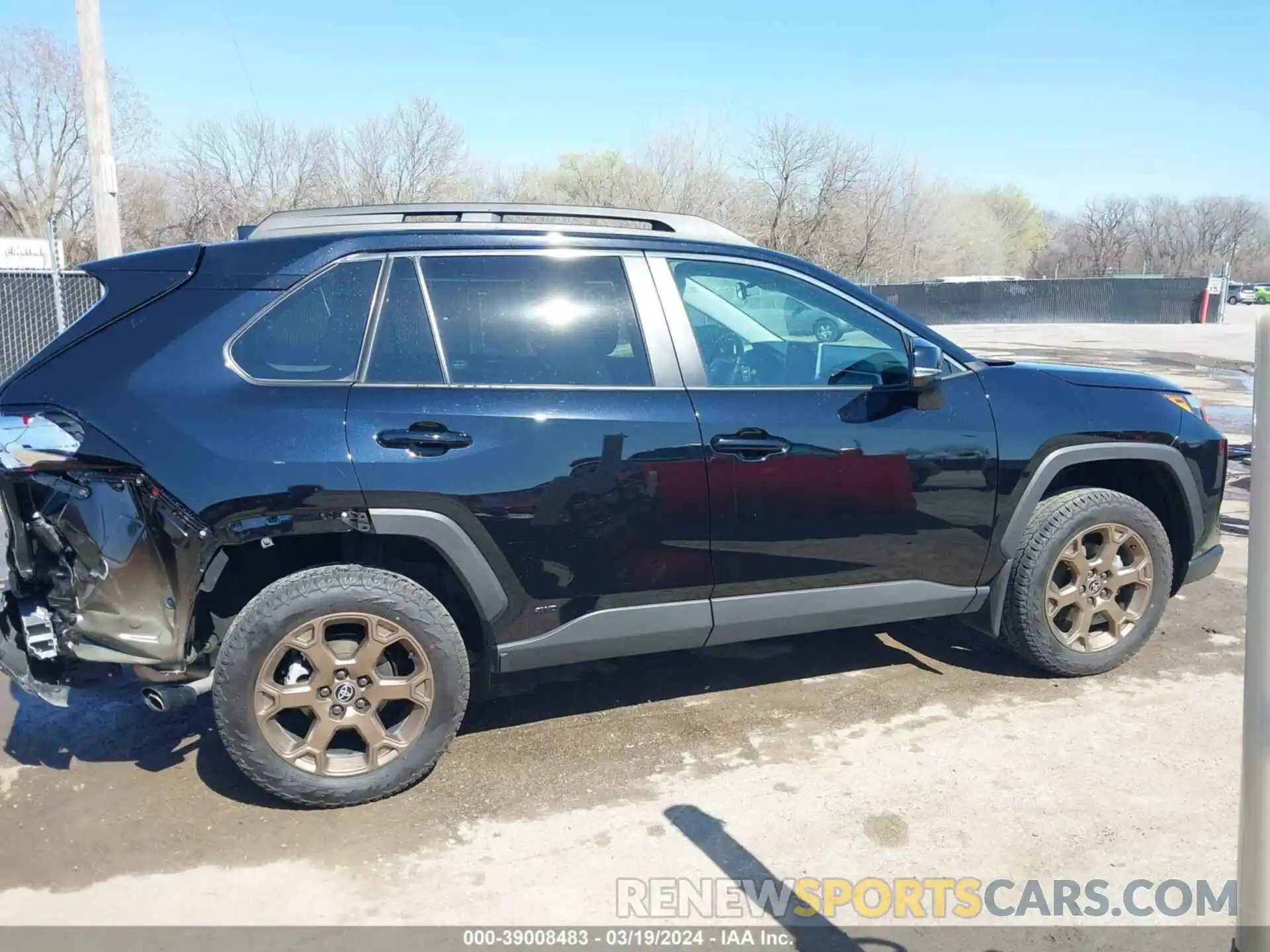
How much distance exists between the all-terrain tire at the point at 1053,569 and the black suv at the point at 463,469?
2cm

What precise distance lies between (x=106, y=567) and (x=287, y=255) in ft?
3.87

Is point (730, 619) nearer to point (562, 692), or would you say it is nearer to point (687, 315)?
point (562, 692)

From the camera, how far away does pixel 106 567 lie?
→ 3254 millimetres

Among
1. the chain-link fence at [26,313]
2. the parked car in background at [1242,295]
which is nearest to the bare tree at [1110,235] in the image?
the parked car in background at [1242,295]

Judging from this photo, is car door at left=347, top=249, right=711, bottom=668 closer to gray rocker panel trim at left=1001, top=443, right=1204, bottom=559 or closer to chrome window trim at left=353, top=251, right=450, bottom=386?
chrome window trim at left=353, top=251, right=450, bottom=386

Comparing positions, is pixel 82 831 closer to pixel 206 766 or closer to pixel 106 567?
pixel 206 766

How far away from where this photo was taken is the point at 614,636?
362 centimetres

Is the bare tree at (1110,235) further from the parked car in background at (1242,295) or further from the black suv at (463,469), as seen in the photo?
the black suv at (463,469)

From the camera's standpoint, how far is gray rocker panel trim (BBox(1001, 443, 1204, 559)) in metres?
4.07

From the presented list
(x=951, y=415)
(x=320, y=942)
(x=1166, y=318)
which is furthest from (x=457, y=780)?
(x=1166, y=318)

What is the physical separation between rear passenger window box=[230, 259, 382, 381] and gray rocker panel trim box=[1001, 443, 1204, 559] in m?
2.63

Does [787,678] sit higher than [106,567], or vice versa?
[106,567]

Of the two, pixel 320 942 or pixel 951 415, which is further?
pixel 951 415

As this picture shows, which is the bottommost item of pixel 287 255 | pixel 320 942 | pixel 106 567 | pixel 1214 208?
pixel 320 942
